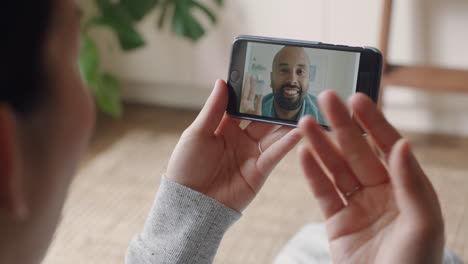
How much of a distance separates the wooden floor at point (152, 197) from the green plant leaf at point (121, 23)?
1.25 feet

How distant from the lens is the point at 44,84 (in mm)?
450

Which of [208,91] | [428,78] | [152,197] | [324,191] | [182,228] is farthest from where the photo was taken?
[208,91]

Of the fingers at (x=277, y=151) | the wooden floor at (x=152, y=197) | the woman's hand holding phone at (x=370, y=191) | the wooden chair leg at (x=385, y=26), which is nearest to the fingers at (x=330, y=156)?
the woman's hand holding phone at (x=370, y=191)

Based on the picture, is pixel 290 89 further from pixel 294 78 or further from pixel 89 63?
pixel 89 63

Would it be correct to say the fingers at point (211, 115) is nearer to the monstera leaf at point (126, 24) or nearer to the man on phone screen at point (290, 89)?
the man on phone screen at point (290, 89)

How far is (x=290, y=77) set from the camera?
2.82 feet

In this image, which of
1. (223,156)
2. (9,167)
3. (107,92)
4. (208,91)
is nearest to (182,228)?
(223,156)

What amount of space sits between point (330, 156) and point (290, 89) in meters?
0.24

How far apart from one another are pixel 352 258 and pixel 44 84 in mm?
392

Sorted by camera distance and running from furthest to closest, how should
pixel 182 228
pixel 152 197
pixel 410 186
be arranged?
1. pixel 152 197
2. pixel 182 228
3. pixel 410 186

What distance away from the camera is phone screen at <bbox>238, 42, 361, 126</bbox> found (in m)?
0.84

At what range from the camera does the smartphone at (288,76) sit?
837 millimetres

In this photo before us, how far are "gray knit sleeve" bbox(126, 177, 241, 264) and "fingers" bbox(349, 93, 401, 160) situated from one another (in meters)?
0.26

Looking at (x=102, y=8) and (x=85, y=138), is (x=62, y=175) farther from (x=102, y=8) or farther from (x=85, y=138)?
(x=102, y=8)
